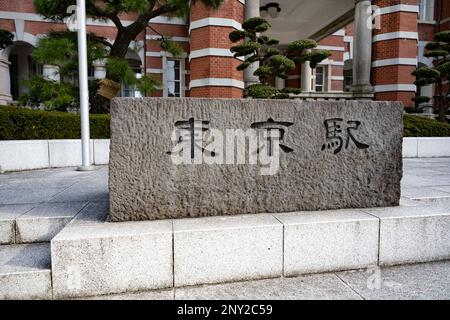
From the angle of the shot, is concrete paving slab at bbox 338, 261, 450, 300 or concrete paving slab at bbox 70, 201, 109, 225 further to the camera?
concrete paving slab at bbox 70, 201, 109, 225

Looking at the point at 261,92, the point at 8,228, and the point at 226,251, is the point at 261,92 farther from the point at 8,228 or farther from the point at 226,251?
the point at 8,228

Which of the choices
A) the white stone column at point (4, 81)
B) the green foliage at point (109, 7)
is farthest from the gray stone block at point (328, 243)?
the white stone column at point (4, 81)

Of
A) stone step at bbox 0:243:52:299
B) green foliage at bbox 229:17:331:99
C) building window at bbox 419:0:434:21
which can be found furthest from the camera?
building window at bbox 419:0:434:21

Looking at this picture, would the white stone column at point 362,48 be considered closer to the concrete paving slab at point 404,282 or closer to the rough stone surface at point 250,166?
the rough stone surface at point 250,166

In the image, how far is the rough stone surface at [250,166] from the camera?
246 cm

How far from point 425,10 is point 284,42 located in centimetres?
746

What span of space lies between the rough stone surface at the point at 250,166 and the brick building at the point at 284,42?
7.17 metres

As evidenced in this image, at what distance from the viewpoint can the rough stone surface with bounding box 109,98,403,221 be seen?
2457 millimetres

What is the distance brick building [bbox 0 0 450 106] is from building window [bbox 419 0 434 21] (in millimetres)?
45

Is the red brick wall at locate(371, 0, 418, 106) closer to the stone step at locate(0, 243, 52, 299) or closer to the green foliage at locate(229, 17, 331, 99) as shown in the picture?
the green foliage at locate(229, 17, 331, 99)

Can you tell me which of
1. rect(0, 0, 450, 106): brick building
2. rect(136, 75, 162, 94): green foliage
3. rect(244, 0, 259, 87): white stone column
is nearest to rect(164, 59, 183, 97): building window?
rect(0, 0, 450, 106): brick building

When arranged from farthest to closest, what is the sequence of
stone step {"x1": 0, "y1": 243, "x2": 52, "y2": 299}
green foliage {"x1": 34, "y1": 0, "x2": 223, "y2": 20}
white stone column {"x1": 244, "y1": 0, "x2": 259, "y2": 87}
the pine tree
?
white stone column {"x1": 244, "y1": 0, "x2": 259, "y2": 87}, green foliage {"x1": 34, "y1": 0, "x2": 223, "y2": 20}, the pine tree, stone step {"x1": 0, "y1": 243, "x2": 52, "y2": 299}

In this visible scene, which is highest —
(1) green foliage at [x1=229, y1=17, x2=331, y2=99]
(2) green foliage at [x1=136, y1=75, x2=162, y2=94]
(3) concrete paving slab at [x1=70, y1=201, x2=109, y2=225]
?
(1) green foliage at [x1=229, y1=17, x2=331, y2=99]

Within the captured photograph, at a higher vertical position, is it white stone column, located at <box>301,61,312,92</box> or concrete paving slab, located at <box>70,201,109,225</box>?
white stone column, located at <box>301,61,312,92</box>
